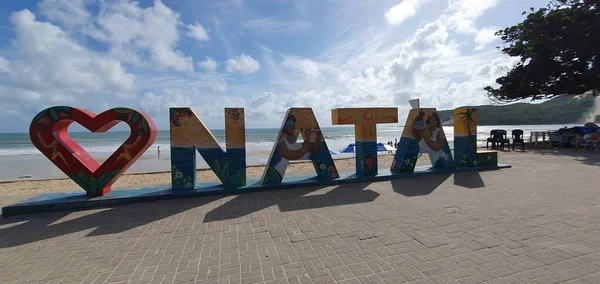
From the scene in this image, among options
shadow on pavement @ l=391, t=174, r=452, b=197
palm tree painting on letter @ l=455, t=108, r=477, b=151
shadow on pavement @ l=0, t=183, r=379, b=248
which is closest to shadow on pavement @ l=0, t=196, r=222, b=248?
shadow on pavement @ l=0, t=183, r=379, b=248

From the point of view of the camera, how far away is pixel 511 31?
67.4 ft

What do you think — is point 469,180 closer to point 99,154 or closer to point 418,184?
point 418,184

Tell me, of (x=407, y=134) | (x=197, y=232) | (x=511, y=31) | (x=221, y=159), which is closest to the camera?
(x=197, y=232)

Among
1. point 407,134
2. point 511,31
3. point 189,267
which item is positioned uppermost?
point 511,31

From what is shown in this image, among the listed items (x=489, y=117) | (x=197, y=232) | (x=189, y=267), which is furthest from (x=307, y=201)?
(x=489, y=117)

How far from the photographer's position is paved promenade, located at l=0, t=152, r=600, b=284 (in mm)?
3148

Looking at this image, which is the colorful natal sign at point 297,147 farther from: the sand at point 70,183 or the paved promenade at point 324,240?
the sand at point 70,183

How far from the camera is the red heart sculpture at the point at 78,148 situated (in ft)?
20.3

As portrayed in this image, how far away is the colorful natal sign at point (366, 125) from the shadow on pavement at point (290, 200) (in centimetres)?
112

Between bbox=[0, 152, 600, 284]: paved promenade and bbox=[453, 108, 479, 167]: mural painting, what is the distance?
3.19m

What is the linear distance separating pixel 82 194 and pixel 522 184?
11841 millimetres

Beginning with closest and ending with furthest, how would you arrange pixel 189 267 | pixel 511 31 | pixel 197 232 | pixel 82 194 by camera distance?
1. pixel 189 267
2. pixel 197 232
3. pixel 82 194
4. pixel 511 31

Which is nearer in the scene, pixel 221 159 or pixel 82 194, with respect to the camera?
pixel 82 194

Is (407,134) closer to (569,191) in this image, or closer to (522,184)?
(522,184)
